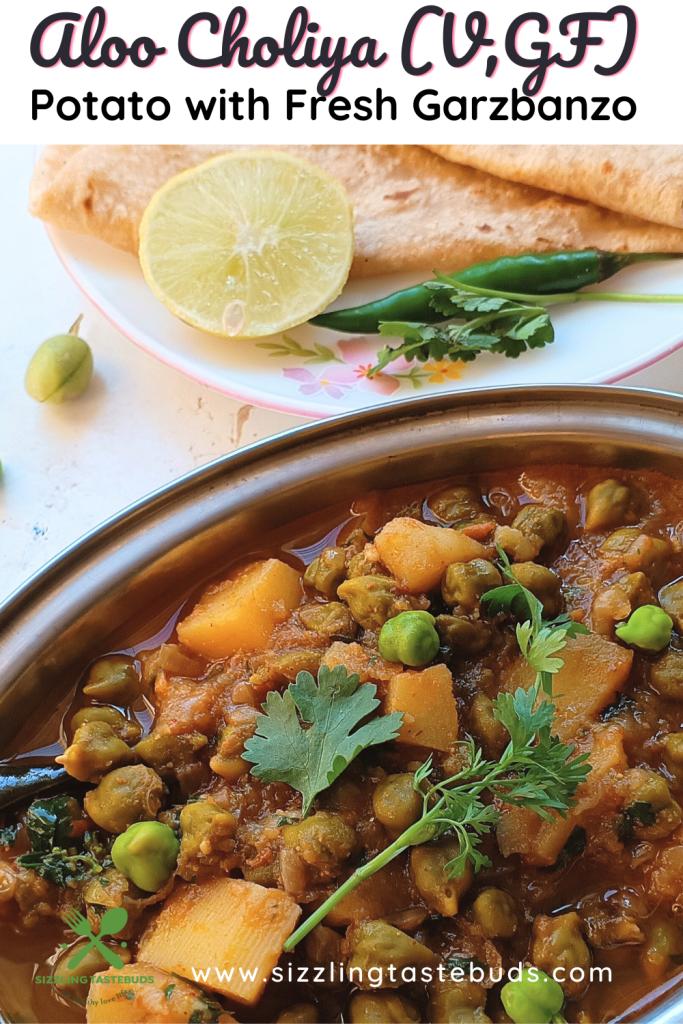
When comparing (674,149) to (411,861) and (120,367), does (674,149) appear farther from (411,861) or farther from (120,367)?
(411,861)

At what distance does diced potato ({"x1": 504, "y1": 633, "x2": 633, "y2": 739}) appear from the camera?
177 cm

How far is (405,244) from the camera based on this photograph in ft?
8.50

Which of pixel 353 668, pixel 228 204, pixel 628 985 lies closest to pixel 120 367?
pixel 228 204

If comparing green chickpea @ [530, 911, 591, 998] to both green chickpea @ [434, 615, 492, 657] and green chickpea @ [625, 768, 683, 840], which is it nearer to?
green chickpea @ [625, 768, 683, 840]

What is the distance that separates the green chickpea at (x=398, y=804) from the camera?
1.63 m

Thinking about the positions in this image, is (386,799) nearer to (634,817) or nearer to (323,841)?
(323,841)

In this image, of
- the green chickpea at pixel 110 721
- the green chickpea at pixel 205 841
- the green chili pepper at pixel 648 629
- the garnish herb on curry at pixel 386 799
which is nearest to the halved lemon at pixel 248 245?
the garnish herb on curry at pixel 386 799

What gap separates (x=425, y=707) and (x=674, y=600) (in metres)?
0.58

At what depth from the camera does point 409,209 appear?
266cm

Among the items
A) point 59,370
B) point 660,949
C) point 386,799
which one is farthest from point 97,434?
point 660,949

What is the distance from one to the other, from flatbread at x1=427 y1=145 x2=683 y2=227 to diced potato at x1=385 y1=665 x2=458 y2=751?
1535 mm

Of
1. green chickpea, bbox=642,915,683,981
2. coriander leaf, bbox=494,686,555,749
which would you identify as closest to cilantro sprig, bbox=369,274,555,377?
coriander leaf, bbox=494,686,555,749

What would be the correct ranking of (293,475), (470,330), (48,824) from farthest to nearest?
(470,330) → (293,475) → (48,824)

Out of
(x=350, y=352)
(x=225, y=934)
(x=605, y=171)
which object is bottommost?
(x=225, y=934)
